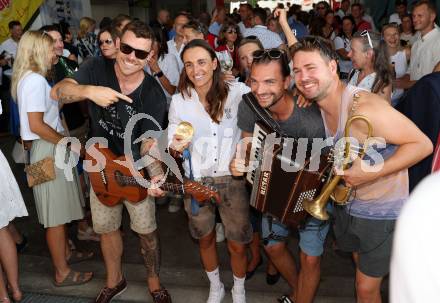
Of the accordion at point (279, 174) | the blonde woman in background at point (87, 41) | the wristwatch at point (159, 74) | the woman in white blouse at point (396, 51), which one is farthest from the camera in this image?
the blonde woman in background at point (87, 41)

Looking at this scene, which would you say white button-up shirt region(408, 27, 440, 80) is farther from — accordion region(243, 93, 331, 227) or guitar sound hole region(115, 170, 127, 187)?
guitar sound hole region(115, 170, 127, 187)

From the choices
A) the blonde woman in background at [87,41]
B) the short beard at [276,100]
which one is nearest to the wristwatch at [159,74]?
the short beard at [276,100]

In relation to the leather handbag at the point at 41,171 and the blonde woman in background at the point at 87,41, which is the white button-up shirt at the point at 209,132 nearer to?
the leather handbag at the point at 41,171

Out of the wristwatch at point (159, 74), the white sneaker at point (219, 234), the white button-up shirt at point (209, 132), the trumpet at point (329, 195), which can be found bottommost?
the white sneaker at point (219, 234)

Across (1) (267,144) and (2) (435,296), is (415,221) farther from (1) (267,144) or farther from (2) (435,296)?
(1) (267,144)

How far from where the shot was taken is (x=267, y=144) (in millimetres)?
2516

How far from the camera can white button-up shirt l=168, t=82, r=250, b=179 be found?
2.94 meters

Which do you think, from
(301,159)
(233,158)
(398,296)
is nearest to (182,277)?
(233,158)

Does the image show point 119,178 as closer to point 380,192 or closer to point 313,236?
point 313,236

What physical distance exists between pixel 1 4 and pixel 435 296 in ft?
32.5

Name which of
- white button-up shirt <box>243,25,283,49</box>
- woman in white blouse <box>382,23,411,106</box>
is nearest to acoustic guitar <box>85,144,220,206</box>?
white button-up shirt <box>243,25,283,49</box>

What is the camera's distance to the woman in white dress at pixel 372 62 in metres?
3.59

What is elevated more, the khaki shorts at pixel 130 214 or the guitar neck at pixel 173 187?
the guitar neck at pixel 173 187

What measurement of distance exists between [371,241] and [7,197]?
2.56 m
